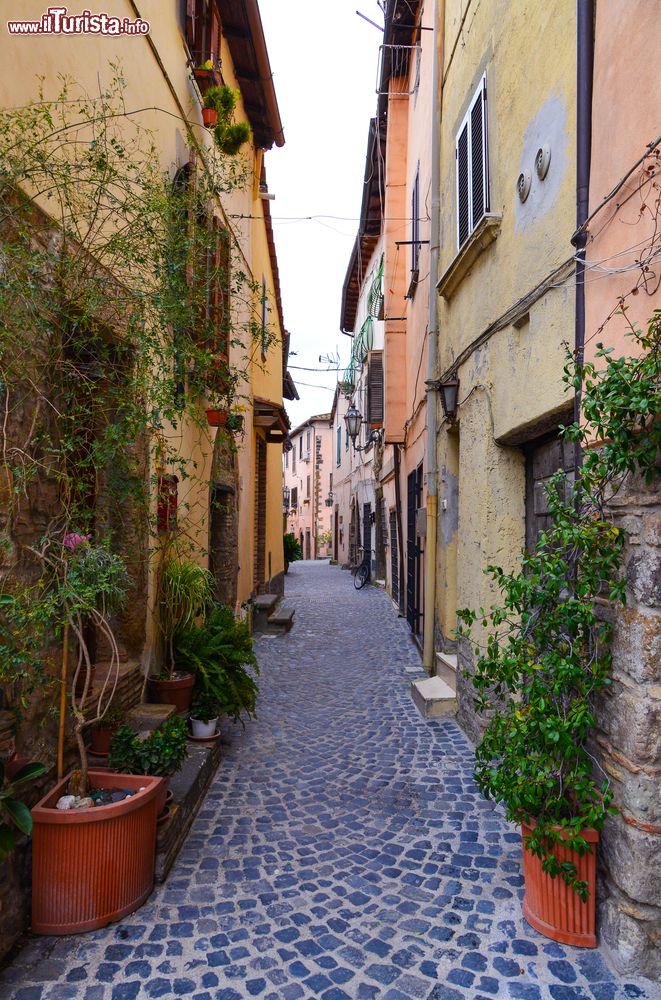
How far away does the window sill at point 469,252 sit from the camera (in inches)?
169

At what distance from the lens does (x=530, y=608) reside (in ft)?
9.25

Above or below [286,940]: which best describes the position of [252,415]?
above

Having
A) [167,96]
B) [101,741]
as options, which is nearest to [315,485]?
[167,96]

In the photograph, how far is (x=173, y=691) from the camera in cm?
444

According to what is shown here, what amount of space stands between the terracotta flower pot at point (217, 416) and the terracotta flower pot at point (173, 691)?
2.29 meters

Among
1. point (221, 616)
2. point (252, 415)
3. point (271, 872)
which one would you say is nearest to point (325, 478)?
point (252, 415)

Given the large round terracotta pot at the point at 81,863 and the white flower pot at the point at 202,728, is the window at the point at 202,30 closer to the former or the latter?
the white flower pot at the point at 202,728

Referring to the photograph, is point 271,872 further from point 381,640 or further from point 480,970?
point 381,640

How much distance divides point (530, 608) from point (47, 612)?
6.70 feet

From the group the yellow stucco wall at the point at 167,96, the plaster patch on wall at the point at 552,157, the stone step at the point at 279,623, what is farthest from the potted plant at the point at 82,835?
the stone step at the point at 279,623

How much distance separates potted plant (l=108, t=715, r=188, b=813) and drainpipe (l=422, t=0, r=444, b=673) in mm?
3592

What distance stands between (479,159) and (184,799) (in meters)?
4.84

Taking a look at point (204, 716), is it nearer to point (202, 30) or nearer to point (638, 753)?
point (638, 753)

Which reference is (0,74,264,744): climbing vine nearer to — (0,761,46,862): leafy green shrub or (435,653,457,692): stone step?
(0,761,46,862): leafy green shrub
